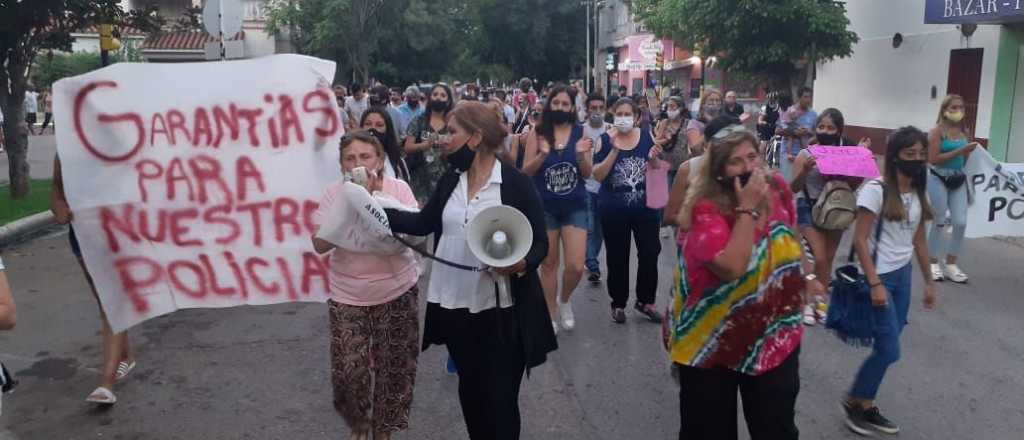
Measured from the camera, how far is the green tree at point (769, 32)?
18844mm

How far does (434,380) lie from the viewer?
17.3 ft

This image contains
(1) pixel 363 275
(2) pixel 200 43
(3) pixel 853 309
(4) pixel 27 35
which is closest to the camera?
(1) pixel 363 275

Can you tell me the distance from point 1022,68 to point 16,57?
15.6 m

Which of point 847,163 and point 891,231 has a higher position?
point 847,163

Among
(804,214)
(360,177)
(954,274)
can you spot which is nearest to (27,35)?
(804,214)

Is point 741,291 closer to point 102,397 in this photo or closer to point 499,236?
point 499,236

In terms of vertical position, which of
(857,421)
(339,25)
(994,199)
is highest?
(339,25)

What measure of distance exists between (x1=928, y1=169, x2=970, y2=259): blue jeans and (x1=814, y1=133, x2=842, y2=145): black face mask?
1760mm

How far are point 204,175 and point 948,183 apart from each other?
6054mm

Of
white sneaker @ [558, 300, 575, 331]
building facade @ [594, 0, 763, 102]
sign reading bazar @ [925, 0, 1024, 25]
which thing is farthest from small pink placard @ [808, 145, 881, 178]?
building facade @ [594, 0, 763, 102]

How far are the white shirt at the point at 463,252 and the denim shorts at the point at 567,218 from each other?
2440 mm

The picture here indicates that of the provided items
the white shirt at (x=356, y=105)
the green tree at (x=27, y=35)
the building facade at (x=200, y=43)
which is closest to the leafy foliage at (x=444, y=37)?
the building facade at (x=200, y=43)

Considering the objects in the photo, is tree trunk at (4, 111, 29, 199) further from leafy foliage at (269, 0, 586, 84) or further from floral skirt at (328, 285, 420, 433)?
leafy foliage at (269, 0, 586, 84)

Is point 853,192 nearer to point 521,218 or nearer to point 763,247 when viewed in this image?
point 763,247
